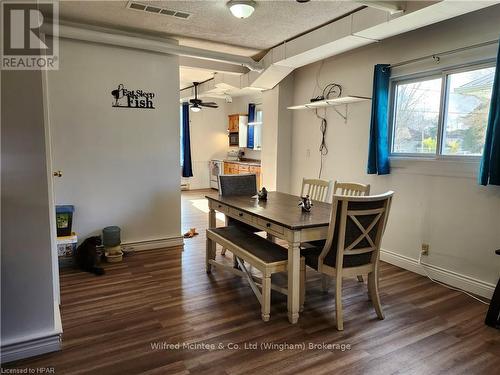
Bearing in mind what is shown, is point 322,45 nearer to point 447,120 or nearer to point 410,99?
point 410,99

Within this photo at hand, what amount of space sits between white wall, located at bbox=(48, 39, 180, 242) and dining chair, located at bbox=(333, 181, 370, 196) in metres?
1.99

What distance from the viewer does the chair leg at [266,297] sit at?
2443 millimetres

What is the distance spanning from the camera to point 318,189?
11.9ft

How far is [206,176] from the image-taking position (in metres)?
9.26

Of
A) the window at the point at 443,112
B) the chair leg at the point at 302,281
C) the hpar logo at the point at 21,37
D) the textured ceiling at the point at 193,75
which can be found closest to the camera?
the hpar logo at the point at 21,37

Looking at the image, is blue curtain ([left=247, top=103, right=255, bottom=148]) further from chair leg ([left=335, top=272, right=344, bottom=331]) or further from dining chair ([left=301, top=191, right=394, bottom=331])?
chair leg ([left=335, top=272, right=344, bottom=331])

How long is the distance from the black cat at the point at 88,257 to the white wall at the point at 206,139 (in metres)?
5.49

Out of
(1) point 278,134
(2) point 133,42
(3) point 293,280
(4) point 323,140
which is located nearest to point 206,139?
(1) point 278,134

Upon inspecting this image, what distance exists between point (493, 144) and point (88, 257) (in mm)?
3778

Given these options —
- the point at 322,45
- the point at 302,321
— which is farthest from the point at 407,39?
the point at 302,321

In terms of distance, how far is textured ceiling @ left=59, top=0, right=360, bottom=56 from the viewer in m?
3.04

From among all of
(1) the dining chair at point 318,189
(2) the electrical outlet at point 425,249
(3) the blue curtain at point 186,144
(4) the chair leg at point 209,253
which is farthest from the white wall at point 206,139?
(2) the electrical outlet at point 425,249

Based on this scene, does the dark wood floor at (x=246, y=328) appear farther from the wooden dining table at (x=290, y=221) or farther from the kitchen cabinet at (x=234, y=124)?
the kitchen cabinet at (x=234, y=124)

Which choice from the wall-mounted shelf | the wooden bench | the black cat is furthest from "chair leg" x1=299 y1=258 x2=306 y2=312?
the wall-mounted shelf
